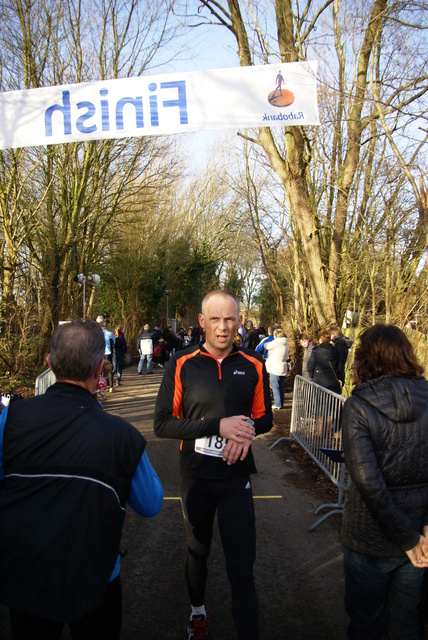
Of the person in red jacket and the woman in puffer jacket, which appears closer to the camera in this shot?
the woman in puffer jacket

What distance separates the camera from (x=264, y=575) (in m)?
3.81

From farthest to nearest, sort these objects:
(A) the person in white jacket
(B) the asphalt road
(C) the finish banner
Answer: (A) the person in white jacket → (C) the finish banner → (B) the asphalt road

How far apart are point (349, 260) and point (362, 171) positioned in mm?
1750

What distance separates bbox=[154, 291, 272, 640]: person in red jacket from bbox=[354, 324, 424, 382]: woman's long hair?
678 mm

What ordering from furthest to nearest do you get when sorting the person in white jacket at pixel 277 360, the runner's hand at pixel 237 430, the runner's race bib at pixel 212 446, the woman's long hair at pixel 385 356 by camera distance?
the person in white jacket at pixel 277 360, the runner's race bib at pixel 212 446, the runner's hand at pixel 237 430, the woman's long hair at pixel 385 356

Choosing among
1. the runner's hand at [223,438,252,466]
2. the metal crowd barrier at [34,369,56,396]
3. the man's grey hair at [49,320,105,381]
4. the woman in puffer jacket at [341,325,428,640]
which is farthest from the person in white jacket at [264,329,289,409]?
the man's grey hair at [49,320,105,381]

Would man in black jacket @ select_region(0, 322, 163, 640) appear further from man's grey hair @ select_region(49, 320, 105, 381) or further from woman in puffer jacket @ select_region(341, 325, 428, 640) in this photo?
woman in puffer jacket @ select_region(341, 325, 428, 640)

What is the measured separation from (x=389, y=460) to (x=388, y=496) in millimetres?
154

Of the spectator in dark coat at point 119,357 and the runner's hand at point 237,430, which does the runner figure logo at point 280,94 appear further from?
the spectator in dark coat at point 119,357

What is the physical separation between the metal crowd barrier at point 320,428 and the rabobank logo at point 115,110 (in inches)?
154

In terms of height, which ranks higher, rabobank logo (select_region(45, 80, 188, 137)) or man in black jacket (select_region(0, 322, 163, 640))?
rabobank logo (select_region(45, 80, 188, 137))

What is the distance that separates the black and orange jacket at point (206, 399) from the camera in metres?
2.88

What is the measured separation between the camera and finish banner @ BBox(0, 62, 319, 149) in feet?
20.6

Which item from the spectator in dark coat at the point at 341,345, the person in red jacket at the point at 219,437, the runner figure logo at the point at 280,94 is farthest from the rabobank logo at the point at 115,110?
the spectator in dark coat at the point at 341,345
